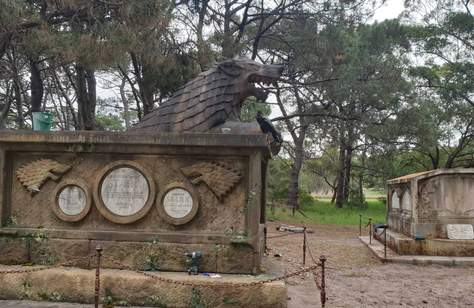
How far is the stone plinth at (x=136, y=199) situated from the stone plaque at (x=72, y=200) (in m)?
0.01

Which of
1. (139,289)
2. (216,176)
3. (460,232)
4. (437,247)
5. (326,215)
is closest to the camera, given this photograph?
(139,289)

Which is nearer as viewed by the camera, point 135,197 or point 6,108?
point 135,197

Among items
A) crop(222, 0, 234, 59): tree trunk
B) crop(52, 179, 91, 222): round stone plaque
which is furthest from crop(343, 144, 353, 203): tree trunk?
crop(52, 179, 91, 222): round stone plaque

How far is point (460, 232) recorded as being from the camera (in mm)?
10516

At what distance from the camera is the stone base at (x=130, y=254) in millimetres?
5418

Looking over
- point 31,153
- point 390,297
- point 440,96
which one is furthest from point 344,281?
point 440,96

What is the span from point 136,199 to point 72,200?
31.9 inches

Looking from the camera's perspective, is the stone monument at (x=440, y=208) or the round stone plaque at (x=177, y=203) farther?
the stone monument at (x=440, y=208)

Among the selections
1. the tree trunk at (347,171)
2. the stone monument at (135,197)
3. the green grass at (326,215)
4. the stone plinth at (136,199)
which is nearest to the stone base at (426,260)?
the stone monument at (135,197)

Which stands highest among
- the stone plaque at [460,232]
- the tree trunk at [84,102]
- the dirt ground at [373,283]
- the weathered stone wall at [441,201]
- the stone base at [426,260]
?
the tree trunk at [84,102]

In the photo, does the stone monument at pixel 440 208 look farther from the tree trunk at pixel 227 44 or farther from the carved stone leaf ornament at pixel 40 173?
the carved stone leaf ornament at pixel 40 173

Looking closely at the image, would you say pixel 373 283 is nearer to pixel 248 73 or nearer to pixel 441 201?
pixel 441 201

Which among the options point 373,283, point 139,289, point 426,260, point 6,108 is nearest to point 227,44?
point 6,108

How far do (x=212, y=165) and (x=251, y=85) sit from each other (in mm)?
1424
